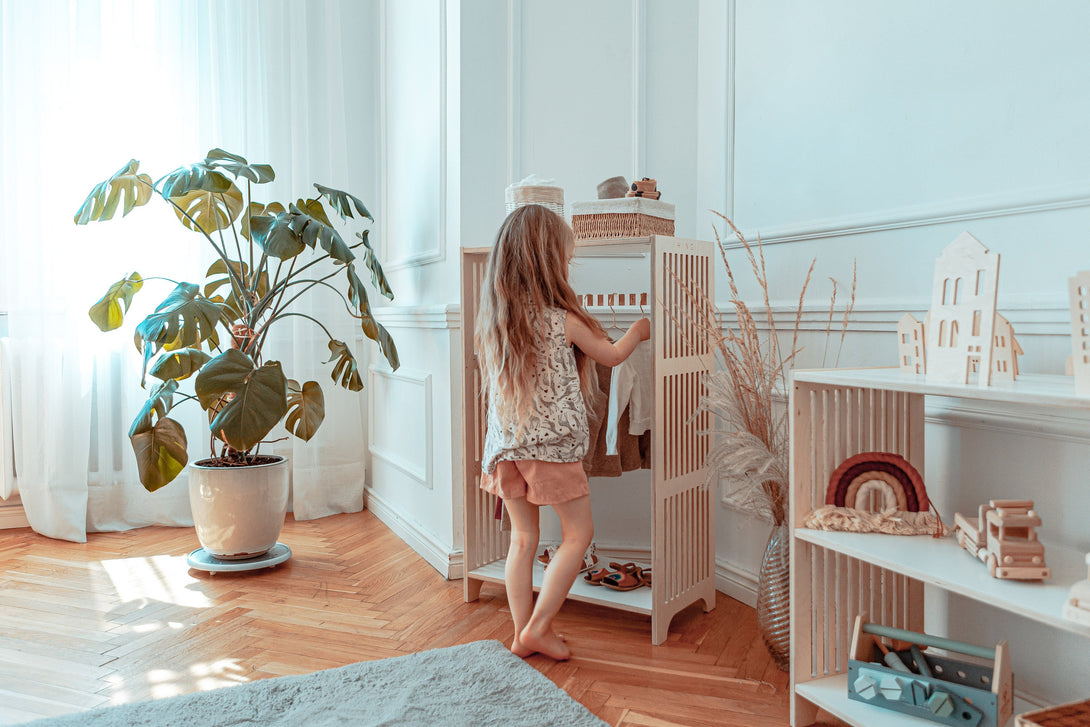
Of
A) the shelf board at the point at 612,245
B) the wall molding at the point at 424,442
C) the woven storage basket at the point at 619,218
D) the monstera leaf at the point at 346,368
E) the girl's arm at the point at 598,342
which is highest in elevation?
the woven storage basket at the point at 619,218

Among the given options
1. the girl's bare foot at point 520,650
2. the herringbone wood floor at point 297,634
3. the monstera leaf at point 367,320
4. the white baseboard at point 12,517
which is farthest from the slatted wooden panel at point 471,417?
the white baseboard at point 12,517

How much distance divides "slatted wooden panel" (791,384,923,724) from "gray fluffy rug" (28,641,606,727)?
0.52 m

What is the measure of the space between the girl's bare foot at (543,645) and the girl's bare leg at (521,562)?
0.15 feet

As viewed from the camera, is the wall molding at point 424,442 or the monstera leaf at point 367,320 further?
the wall molding at point 424,442

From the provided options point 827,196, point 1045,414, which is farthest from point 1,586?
point 1045,414

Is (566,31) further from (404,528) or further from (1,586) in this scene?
(1,586)

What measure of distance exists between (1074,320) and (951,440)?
658mm

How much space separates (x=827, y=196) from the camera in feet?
7.18

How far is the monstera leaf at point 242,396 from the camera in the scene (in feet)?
8.36

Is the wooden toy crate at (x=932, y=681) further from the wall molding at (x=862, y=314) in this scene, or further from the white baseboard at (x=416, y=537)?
the white baseboard at (x=416, y=537)

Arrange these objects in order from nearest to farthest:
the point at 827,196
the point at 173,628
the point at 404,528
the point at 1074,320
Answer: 1. the point at 1074,320
2. the point at 827,196
3. the point at 173,628
4. the point at 404,528

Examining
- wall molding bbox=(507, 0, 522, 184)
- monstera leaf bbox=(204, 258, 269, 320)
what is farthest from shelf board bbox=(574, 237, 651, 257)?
monstera leaf bbox=(204, 258, 269, 320)

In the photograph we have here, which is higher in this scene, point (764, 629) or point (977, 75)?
point (977, 75)

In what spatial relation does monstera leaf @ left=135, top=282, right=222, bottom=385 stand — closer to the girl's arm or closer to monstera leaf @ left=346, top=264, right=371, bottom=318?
monstera leaf @ left=346, top=264, right=371, bottom=318
